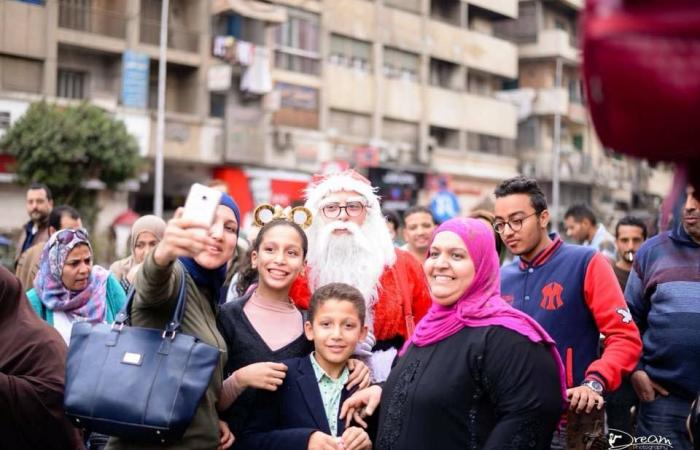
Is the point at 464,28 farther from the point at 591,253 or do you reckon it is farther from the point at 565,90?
the point at 591,253

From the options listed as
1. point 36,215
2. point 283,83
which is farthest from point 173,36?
point 36,215

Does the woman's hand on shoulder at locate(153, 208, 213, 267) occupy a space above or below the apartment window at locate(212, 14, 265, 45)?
below

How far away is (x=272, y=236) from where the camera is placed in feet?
13.8

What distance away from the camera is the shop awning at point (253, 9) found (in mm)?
30125

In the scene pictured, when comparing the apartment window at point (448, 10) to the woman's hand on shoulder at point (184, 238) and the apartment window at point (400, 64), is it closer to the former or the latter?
the apartment window at point (400, 64)

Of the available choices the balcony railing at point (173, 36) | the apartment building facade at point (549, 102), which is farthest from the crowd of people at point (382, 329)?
the apartment building facade at point (549, 102)

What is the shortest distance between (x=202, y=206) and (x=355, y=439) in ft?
4.73

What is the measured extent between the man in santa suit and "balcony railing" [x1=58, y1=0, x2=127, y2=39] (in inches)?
961

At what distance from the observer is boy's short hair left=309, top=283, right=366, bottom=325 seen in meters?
4.14

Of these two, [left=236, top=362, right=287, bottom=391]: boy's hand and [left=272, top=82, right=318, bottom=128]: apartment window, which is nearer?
[left=236, top=362, right=287, bottom=391]: boy's hand

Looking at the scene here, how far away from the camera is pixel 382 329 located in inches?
187

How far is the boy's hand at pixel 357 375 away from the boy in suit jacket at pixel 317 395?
0.03 meters

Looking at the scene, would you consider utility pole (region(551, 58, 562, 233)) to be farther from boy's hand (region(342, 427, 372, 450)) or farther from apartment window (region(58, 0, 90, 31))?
boy's hand (region(342, 427, 372, 450))

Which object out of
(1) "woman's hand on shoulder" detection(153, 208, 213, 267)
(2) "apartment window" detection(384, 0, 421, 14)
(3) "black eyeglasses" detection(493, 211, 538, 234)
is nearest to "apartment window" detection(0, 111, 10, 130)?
(2) "apartment window" detection(384, 0, 421, 14)
